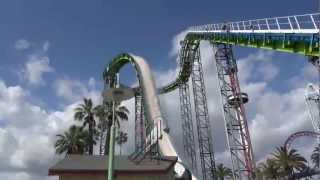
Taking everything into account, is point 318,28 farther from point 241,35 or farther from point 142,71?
point 142,71

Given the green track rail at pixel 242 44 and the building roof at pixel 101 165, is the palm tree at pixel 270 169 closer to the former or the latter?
the green track rail at pixel 242 44

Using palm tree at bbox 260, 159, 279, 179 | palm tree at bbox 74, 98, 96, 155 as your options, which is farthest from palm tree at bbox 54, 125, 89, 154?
palm tree at bbox 260, 159, 279, 179

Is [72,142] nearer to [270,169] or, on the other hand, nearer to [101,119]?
[101,119]

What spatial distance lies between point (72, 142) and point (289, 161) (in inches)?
1490

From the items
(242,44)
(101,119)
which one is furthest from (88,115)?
(242,44)

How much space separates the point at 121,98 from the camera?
13695mm

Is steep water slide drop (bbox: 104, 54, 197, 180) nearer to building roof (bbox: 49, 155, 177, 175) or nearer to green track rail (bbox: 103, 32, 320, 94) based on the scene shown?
green track rail (bbox: 103, 32, 320, 94)

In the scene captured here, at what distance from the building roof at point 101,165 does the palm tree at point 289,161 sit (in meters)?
43.0

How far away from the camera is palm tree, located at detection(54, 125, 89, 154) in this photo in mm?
62125

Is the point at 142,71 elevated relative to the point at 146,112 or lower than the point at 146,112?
elevated

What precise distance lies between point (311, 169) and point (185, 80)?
88.9ft

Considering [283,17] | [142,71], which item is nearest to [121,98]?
[283,17]

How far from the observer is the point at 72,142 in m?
62.4

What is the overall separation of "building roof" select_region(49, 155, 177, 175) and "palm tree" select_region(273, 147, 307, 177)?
42958 mm
